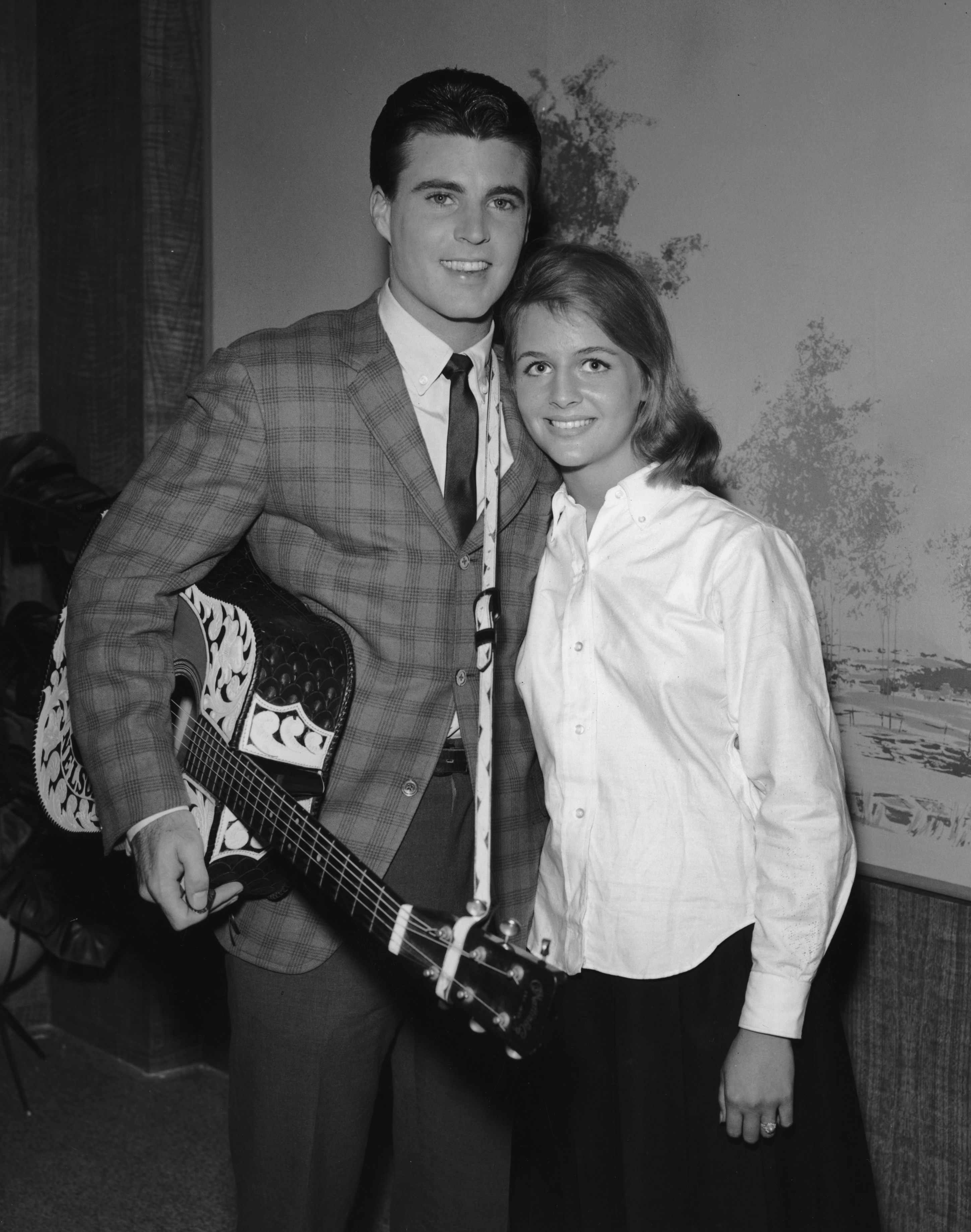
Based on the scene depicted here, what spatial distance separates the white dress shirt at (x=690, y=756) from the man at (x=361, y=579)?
0.18 meters

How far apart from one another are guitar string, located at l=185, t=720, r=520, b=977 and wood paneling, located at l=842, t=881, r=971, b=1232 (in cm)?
103

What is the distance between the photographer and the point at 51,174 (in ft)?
10.2

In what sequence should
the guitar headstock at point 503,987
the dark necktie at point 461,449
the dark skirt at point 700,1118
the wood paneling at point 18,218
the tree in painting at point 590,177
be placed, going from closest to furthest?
the guitar headstock at point 503,987
the dark skirt at point 700,1118
the dark necktie at point 461,449
the tree in painting at point 590,177
the wood paneling at point 18,218

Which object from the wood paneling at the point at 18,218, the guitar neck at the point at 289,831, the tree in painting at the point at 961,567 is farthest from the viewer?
the wood paneling at the point at 18,218

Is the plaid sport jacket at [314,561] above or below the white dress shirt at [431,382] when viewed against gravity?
below

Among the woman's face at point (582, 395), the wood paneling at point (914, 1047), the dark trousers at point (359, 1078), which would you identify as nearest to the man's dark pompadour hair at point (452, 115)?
the woman's face at point (582, 395)

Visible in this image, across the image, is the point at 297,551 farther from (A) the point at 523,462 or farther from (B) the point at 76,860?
(B) the point at 76,860

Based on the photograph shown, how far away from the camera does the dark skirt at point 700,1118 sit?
4.86 feet

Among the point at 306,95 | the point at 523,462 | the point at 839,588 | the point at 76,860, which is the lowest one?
the point at 76,860

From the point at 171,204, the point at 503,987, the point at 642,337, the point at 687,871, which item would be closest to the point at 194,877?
the point at 503,987

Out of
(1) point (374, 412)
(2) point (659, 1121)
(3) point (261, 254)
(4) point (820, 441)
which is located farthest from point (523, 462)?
(3) point (261, 254)

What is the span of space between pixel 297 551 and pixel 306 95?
151 centimetres

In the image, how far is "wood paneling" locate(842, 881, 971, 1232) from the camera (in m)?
1.95

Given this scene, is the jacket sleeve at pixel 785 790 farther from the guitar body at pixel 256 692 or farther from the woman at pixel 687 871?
the guitar body at pixel 256 692
